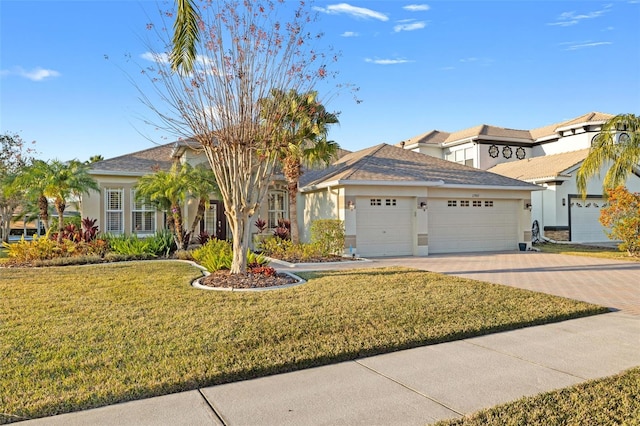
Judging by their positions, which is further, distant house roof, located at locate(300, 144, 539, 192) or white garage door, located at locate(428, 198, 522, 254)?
white garage door, located at locate(428, 198, 522, 254)

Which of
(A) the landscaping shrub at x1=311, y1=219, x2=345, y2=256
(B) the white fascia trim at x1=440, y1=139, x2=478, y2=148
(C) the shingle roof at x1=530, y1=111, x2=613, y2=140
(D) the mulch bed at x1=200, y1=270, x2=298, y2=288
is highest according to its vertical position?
(C) the shingle roof at x1=530, y1=111, x2=613, y2=140

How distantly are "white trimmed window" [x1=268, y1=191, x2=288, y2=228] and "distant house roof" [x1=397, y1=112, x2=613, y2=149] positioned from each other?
1797 centimetres

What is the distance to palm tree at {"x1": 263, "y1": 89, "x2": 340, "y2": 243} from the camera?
10.3m

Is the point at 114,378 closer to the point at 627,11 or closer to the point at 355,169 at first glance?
the point at 355,169

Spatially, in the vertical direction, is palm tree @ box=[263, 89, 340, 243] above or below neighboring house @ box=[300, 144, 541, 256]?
above

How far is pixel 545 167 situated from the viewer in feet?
83.9

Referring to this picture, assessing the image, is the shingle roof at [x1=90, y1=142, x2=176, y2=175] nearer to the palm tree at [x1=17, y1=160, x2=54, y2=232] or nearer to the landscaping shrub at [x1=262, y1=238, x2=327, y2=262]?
the palm tree at [x1=17, y1=160, x2=54, y2=232]

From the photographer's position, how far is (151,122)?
32.9 ft

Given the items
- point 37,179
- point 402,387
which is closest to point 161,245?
point 37,179

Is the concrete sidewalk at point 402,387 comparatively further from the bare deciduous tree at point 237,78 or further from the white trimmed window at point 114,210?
the white trimmed window at point 114,210

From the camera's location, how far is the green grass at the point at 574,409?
3631 millimetres

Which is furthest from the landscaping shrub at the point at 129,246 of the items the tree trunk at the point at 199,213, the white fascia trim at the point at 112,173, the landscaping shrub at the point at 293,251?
the landscaping shrub at the point at 293,251

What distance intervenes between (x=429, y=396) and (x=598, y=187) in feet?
84.3

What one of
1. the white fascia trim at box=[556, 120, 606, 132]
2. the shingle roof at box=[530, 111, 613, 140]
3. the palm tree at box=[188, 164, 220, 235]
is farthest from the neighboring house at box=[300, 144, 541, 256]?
the shingle roof at box=[530, 111, 613, 140]
